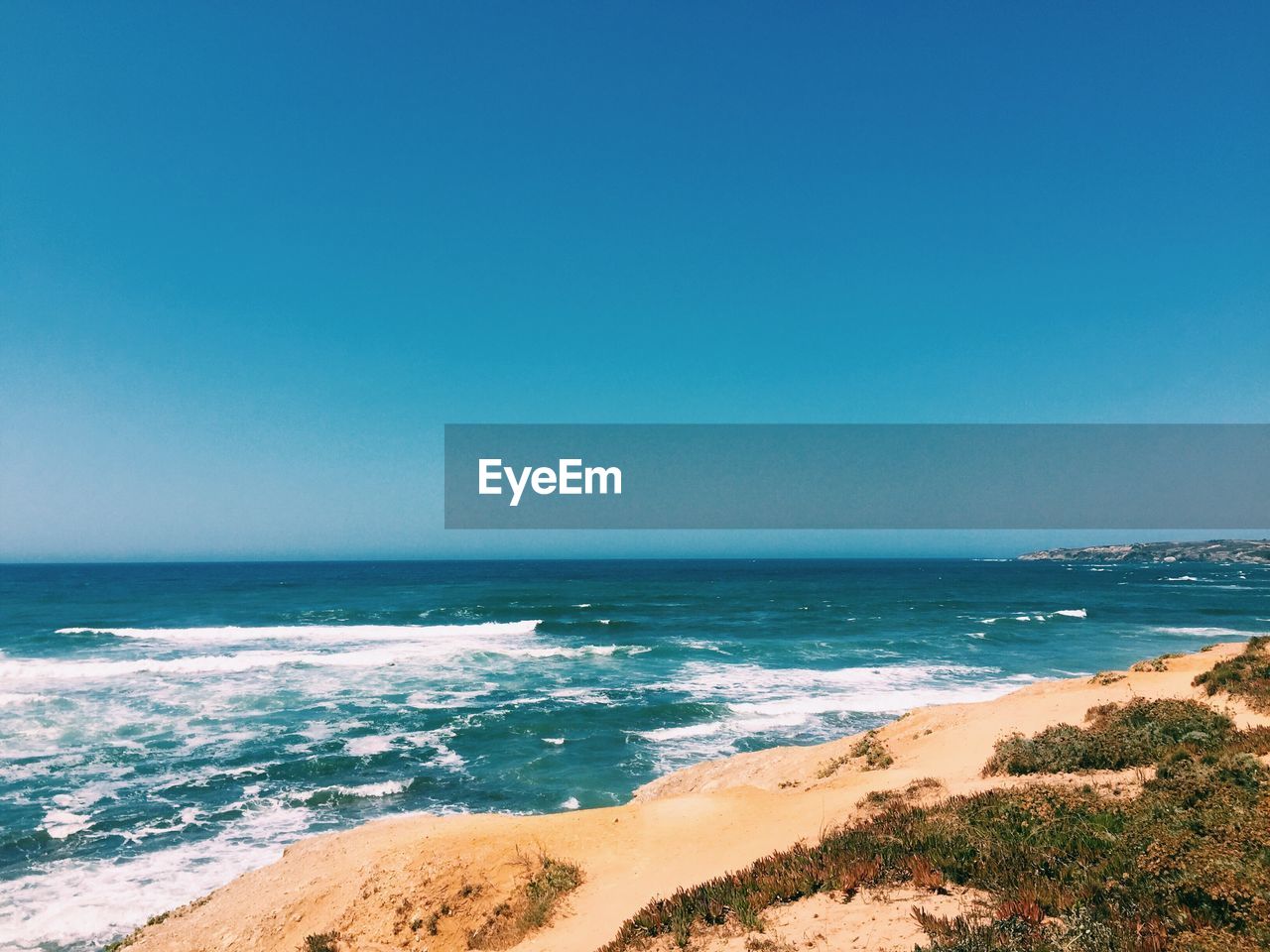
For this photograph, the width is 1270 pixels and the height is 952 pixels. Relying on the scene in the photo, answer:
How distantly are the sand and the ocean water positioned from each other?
364cm

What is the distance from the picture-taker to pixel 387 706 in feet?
87.9

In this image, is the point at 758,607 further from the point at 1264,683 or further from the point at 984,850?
the point at 984,850

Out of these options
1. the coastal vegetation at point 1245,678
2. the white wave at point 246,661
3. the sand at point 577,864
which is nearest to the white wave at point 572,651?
the white wave at point 246,661

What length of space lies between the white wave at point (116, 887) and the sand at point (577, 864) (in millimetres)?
2106

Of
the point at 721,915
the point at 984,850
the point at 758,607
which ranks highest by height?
the point at 984,850

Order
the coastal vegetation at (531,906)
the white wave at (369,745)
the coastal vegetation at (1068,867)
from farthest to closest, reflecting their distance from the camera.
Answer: the white wave at (369,745) → the coastal vegetation at (531,906) → the coastal vegetation at (1068,867)

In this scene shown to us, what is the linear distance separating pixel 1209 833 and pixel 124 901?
1773 cm

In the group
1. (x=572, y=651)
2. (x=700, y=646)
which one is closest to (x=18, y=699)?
(x=572, y=651)

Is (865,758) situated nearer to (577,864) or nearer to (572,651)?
(577,864)

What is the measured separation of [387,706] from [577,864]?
18.9 metres

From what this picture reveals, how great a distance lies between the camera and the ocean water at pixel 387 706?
1515 cm

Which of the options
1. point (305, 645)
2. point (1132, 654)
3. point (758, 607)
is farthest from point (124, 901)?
point (758, 607)

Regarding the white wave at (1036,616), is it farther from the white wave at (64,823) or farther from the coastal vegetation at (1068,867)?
the white wave at (64,823)

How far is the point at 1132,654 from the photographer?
37219 mm
